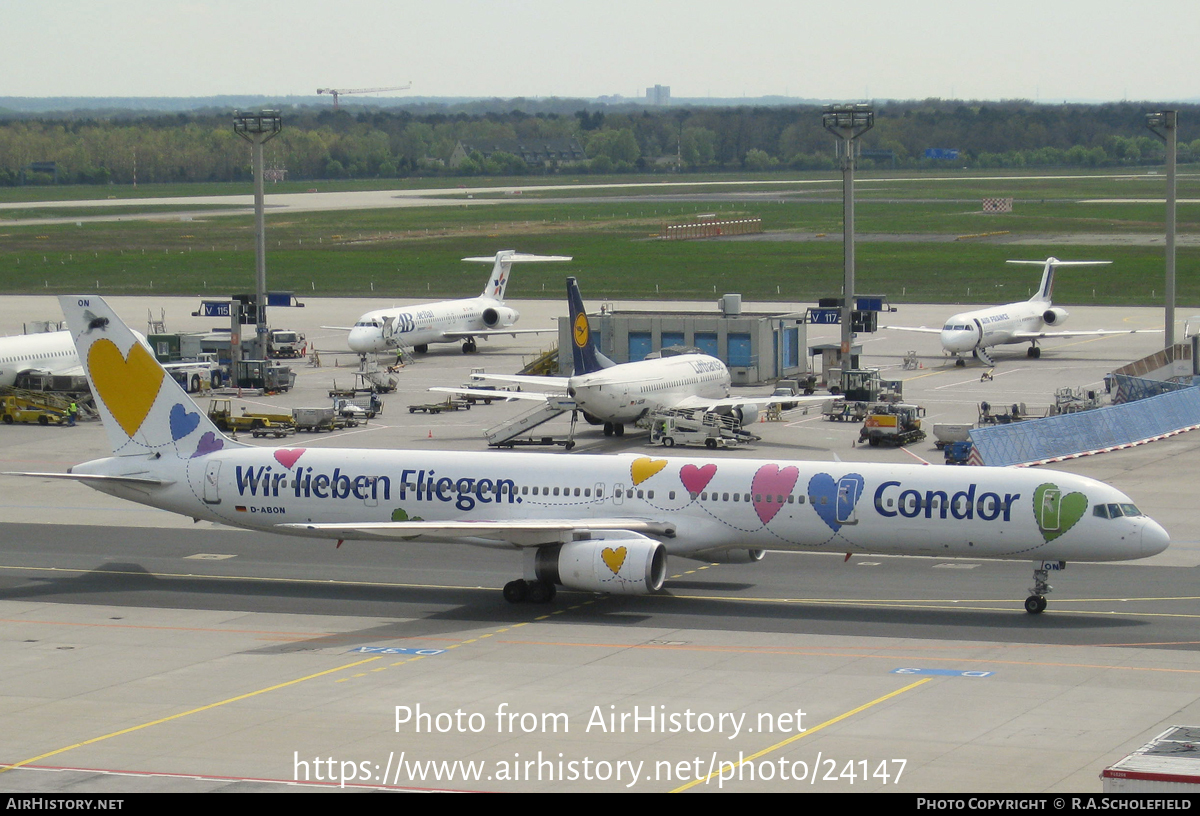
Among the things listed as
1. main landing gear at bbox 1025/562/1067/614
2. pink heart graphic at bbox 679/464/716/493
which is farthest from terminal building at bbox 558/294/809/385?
main landing gear at bbox 1025/562/1067/614

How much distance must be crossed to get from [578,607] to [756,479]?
6115mm

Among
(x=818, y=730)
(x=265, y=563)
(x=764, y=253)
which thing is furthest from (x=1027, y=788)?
(x=764, y=253)

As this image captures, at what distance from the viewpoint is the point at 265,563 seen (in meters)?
52.0

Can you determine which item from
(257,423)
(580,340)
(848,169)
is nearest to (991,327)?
(848,169)

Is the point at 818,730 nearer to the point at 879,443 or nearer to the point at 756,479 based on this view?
the point at 756,479

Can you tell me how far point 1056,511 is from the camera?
42031 millimetres

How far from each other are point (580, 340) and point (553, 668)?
38387 millimetres

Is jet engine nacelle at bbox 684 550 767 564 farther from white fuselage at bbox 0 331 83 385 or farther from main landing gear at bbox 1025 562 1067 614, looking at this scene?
white fuselage at bbox 0 331 83 385

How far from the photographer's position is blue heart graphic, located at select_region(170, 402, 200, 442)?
48.8 meters

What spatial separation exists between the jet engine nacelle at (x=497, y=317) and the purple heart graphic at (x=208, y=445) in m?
64.5

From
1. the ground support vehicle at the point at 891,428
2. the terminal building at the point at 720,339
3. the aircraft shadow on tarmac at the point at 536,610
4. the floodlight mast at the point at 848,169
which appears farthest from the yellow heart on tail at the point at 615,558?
the terminal building at the point at 720,339

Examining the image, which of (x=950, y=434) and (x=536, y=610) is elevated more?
(x=950, y=434)

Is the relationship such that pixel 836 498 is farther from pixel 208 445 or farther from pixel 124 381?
pixel 124 381

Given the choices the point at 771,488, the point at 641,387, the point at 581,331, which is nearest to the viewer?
the point at 771,488
